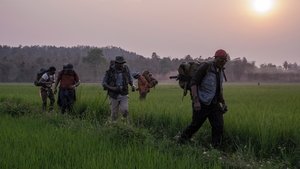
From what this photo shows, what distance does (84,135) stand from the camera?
7.27 m

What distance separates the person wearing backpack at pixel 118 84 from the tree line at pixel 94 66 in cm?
7313

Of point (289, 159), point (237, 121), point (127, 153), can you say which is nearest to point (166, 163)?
point (127, 153)

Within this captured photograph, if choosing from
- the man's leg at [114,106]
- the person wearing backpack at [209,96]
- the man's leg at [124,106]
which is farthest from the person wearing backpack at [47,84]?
the person wearing backpack at [209,96]

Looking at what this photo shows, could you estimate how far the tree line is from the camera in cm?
8325

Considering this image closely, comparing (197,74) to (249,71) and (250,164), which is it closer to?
(250,164)

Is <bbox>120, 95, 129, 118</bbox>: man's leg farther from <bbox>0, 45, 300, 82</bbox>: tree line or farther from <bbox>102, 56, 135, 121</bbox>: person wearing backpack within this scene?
<bbox>0, 45, 300, 82</bbox>: tree line

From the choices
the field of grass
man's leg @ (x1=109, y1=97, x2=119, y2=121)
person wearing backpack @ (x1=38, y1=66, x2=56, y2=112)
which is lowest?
the field of grass

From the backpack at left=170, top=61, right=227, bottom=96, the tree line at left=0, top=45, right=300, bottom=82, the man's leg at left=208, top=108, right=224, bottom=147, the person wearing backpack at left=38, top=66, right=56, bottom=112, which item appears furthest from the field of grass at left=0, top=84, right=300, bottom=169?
the tree line at left=0, top=45, right=300, bottom=82

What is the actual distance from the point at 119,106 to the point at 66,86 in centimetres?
266

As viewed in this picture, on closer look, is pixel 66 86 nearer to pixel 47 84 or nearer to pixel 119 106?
pixel 47 84

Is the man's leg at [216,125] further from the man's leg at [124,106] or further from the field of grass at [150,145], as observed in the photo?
the man's leg at [124,106]

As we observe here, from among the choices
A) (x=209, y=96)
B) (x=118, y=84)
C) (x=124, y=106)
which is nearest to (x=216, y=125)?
(x=209, y=96)

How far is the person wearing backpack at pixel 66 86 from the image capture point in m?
11.8

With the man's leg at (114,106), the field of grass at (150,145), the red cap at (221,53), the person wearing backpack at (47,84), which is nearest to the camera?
the field of grass at (150,145)
